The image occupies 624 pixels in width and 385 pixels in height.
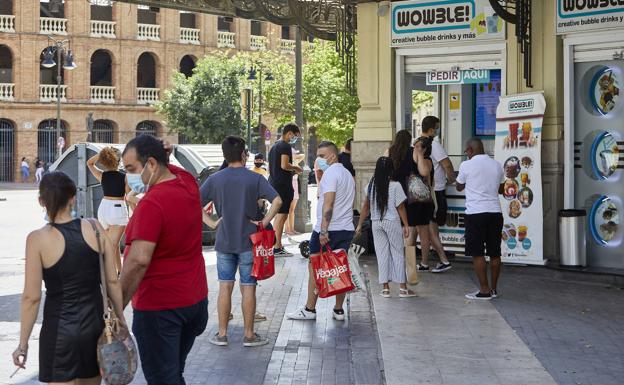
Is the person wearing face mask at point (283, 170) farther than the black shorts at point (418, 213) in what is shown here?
Yes

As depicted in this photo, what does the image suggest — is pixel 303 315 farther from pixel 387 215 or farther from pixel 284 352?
pixel 284 352

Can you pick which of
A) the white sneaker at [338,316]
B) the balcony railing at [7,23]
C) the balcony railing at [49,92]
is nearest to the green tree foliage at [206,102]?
the balcony railing at [49,92]

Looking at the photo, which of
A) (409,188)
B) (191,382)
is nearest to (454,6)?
(409,188)

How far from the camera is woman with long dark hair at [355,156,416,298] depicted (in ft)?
35.5

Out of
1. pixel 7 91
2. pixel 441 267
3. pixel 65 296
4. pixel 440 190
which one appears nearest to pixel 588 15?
pixel 440 190

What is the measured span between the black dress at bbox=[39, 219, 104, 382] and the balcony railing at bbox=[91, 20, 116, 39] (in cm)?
5524

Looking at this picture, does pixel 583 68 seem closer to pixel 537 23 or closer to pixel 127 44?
pixel 537 23

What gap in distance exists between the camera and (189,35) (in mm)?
62375

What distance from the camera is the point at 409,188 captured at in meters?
12.2

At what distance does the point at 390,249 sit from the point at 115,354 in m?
6.24

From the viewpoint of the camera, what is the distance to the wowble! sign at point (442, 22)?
14297 millimetres

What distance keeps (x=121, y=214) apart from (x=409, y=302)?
12.2ft

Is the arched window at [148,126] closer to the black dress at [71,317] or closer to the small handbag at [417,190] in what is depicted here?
the small handbag at [417,190]

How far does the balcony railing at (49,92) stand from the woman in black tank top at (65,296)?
5393 centimetres
